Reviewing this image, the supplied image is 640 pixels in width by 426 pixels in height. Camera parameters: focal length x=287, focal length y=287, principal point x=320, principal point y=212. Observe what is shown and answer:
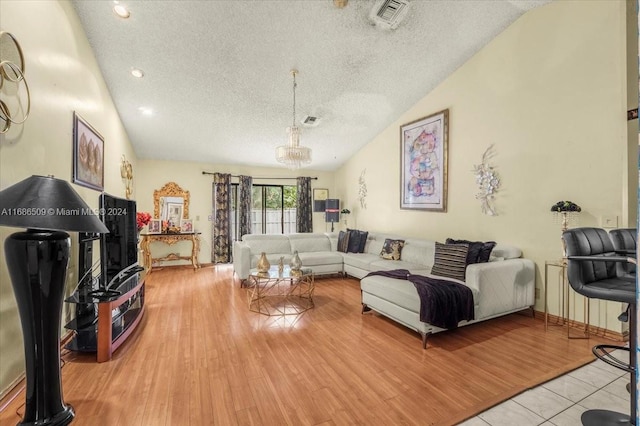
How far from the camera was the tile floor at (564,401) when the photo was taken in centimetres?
167

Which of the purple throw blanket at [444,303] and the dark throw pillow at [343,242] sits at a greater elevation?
the dark throw pillow at [343,242]

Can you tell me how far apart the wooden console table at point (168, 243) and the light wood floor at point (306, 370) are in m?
2.79

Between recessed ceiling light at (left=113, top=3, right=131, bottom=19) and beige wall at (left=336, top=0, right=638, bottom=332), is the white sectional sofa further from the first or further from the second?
recessed ceiling light at (left=113, top=3, right=131, bottom=19)

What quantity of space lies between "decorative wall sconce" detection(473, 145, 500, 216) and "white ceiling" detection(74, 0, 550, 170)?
1.49 m

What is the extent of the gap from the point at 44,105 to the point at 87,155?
1.00 meters

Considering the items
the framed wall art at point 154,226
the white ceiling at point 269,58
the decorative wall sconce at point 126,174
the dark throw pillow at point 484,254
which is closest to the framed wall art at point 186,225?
the framed wall art at point 154,226

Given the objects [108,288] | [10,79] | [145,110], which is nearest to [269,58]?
[145,110]

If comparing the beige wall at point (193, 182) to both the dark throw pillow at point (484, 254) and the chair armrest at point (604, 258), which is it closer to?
the dark throw pillow at point (484, 254)

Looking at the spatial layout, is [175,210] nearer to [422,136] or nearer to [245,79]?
[245,79]

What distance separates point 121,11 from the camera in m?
2.81

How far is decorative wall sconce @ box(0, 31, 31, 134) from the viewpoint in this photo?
1.72 meters

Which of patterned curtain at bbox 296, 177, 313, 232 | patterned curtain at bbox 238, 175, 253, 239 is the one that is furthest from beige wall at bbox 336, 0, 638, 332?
patterned curtain at bbox 238, 175, 253, 239

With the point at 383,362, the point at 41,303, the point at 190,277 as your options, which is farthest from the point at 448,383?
the point at 190,277

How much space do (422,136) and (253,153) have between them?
357cm
